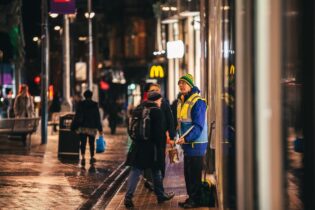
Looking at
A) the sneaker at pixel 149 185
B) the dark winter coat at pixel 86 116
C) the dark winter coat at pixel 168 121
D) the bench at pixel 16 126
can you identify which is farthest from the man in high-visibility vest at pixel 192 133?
the bench at pixel 16 126

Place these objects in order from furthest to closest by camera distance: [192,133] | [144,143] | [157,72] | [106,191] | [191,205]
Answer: [157,72], [106,191], [144,143], [191,205], [192,133]

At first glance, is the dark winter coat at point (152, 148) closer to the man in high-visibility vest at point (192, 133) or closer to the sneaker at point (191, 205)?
the man in high-visibility vest at point (192, 133)

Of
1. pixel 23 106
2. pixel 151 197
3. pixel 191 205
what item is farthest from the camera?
pixel 23 106

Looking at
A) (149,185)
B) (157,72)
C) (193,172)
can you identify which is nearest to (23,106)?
(157,72)

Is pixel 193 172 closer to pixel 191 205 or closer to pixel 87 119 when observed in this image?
pixel 191 205

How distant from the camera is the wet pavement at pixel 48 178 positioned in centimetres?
1223

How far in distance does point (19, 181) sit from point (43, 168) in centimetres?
276

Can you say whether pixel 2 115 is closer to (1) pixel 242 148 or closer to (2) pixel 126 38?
(1) pixel 242 148

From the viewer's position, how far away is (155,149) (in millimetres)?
11648

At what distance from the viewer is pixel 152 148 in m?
11.6

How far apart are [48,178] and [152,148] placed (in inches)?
177

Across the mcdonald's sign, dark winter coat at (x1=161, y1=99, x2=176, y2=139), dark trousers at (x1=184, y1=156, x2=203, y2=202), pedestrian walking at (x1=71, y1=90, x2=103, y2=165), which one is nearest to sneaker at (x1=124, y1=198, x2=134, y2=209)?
dark trousers at (x1=184, y1=156, x2=203, y2=202)

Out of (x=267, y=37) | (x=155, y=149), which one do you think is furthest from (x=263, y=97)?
(x=155, y=149)

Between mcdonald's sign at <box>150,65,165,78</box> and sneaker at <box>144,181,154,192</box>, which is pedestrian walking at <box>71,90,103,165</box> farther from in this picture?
mcdonald's sign at <box>150,65,165,78</box>
